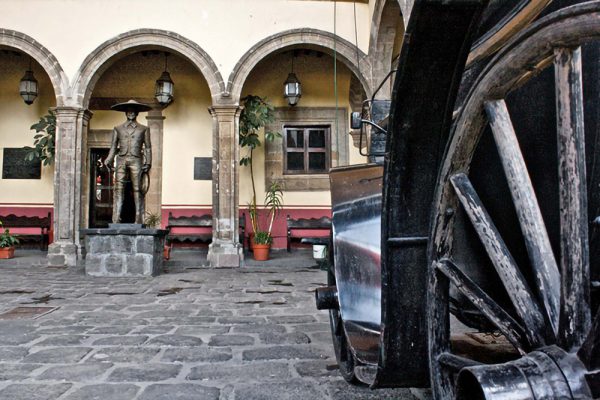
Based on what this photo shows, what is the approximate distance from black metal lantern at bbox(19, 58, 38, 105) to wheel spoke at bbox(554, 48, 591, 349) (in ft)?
37.6

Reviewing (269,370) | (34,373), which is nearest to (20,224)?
(34,373)

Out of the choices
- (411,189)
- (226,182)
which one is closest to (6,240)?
(226,182)

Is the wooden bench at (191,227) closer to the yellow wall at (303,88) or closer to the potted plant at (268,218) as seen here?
the potted plant at (268,218)

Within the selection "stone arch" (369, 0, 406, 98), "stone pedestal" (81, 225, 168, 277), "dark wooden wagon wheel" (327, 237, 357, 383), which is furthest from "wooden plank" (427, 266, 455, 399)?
"stone arch" (369, 0, 406, 98)

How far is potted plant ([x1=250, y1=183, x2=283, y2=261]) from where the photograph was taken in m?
9.38

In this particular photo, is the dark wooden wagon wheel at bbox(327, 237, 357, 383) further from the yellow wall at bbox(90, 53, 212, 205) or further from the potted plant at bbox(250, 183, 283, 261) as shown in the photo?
the yellow wall at bbox(90, 53, 212, 205)

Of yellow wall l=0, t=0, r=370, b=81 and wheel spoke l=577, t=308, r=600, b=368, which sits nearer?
wheel spoke l=577, t=308, r=600, b=368

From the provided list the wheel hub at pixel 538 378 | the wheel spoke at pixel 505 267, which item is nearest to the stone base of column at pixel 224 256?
the wheel spoke at pixel 505 267

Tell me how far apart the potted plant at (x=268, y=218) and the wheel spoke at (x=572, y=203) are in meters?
8.70

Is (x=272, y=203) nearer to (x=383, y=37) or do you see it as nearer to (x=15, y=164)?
(x=383, y=37)

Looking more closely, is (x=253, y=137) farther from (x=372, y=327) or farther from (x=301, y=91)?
(x=372, y=327)

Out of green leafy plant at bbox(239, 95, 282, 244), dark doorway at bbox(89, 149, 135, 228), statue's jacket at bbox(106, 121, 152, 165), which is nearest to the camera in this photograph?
statue's jacket at bbox(106, 121, 152, 165)

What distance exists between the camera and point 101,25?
9.20 m

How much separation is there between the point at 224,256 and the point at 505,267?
799 cm
